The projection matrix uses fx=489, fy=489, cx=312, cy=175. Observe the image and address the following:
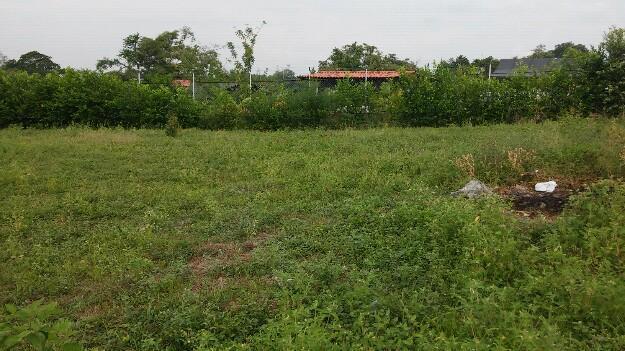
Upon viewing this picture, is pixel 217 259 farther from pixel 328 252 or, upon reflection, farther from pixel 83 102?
pixel 83 102

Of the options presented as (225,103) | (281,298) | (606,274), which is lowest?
(281,298)

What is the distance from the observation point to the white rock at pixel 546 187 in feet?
17.4

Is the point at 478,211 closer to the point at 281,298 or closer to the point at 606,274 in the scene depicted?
the point at 606,274

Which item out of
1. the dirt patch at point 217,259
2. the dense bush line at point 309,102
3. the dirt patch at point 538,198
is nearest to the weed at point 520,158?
the dirt patch at point 538,198

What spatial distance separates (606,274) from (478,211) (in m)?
1.32

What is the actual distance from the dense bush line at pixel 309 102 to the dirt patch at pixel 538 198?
23.6 ft

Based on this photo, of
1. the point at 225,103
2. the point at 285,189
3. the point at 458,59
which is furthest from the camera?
the point at 458,59

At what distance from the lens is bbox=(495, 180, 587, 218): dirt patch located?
15.8ft

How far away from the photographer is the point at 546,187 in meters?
5.36

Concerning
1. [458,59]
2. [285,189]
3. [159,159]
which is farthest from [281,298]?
[458,59]

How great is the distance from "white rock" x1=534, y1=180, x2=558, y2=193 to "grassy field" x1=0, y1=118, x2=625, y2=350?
36 centimetres

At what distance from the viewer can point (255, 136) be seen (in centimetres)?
1128

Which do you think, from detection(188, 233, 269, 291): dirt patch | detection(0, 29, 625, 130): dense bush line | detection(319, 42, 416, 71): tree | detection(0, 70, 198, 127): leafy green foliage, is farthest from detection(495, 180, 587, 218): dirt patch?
detection(319, 42, 416, 71): tree

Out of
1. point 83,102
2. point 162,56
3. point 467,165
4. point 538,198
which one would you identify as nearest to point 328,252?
point 538,198
